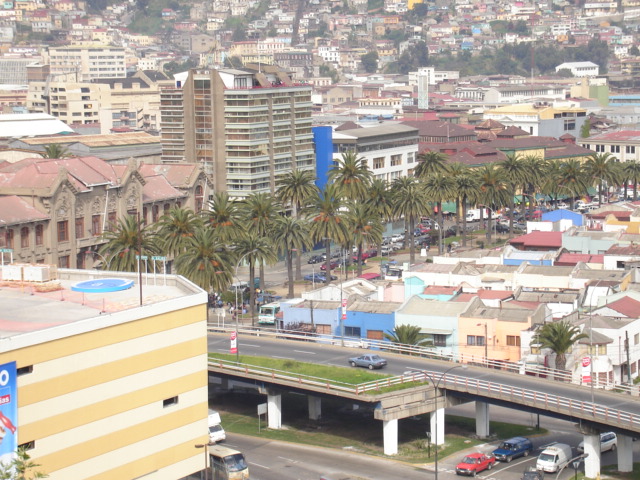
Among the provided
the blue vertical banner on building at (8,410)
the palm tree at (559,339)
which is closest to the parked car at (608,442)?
the palm tree at (559,339)

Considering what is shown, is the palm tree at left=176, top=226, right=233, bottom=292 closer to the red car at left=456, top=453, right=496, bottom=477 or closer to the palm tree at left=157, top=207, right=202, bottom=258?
the palm tree at left=157, top=207, right=202, bottom=258

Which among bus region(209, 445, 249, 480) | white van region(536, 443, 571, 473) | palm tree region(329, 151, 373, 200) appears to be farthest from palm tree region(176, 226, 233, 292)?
white van region(536, 443, 571, 473)

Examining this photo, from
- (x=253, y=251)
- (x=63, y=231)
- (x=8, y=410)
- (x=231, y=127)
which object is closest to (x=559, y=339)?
(x=253, y=251)

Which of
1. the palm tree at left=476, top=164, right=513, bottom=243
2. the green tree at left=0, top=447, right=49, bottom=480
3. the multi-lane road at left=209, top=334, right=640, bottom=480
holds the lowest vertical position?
the multi-lane road at left=209, top=334, right=640, bottom=480

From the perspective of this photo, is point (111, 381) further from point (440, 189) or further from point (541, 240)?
point (440, 189)

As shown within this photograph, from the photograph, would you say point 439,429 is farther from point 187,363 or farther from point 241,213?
point 241,213

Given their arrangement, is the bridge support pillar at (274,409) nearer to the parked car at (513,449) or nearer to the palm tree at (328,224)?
the parked car at (513,449)

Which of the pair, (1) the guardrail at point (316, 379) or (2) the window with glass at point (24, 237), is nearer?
(1) the guardrail at point (316, 379)
